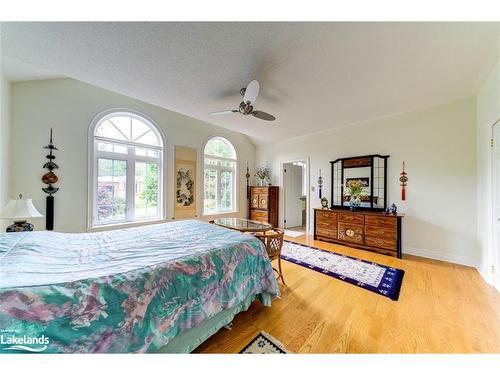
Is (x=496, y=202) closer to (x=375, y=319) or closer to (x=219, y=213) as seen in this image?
(x=375, y=319)

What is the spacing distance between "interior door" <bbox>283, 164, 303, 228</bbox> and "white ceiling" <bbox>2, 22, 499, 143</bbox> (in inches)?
111

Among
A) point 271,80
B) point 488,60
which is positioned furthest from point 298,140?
point 488,60

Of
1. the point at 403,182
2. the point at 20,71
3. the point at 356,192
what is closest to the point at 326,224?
the point at 356,192

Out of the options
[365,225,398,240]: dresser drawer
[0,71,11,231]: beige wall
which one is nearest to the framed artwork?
[0,71,11,231]: beige wall

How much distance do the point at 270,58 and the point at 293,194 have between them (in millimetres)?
4327

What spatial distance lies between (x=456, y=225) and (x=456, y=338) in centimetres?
239

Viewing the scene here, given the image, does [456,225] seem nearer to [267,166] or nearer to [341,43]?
[341,43]

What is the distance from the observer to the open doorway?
5.52 m

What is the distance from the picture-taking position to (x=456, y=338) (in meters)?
1.45

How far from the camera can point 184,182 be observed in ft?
14.3

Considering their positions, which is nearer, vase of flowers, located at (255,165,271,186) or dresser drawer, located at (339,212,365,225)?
dresser drawer, located at (339,212,365,225)

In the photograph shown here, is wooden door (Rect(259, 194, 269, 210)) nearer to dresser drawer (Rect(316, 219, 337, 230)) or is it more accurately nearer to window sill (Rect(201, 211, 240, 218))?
window sill (Rect(201, 211, 240, 218))

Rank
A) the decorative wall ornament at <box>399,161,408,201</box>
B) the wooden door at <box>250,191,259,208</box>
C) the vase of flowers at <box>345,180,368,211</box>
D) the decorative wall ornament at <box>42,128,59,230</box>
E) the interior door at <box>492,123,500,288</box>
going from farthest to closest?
1. the wooden door at <box>250,191,259,208</box>
2. the vase of flowers at <box>345,180,368,211</box>
3. the decorative wall ornament at <box>399,161,408,201</box>
4. the decorative wall ornament at <box>42,128,59,230</box>
5. the interior door at <box>492,123,500,288</box>

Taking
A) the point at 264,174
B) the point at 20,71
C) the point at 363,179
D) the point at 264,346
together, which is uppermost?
the point at 20,71
